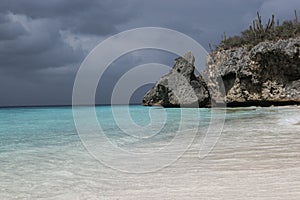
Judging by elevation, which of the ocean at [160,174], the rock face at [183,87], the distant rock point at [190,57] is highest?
the distant rock point at [190,57]

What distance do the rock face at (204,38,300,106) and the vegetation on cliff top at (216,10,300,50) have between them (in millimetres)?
1548

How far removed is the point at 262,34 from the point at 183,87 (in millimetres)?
11622

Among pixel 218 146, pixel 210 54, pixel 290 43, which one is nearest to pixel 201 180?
pixel 218 146

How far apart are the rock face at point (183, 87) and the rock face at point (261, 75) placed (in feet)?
9.02

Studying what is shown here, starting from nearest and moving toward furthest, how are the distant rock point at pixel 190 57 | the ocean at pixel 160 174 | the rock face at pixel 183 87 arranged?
1. the ocean at pixel 160 174
2. the rock face at pixel 183 87
3. the distant rock point at pixel 190 57

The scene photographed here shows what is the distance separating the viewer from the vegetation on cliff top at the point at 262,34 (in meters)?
30.0

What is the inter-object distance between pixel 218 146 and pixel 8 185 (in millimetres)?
4245

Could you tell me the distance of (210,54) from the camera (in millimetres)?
37188

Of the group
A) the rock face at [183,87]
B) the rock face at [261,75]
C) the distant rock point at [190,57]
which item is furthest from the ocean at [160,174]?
the distant rock point at [190,57]

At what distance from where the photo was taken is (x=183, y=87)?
128ft

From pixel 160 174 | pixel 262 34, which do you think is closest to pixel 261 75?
pixel 262 34

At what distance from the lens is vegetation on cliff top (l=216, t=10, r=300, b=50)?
2995cm

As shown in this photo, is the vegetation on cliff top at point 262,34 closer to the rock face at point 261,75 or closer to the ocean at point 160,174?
the rock face at point 261,75

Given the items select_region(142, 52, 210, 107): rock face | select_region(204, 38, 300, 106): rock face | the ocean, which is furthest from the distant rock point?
the ocean
